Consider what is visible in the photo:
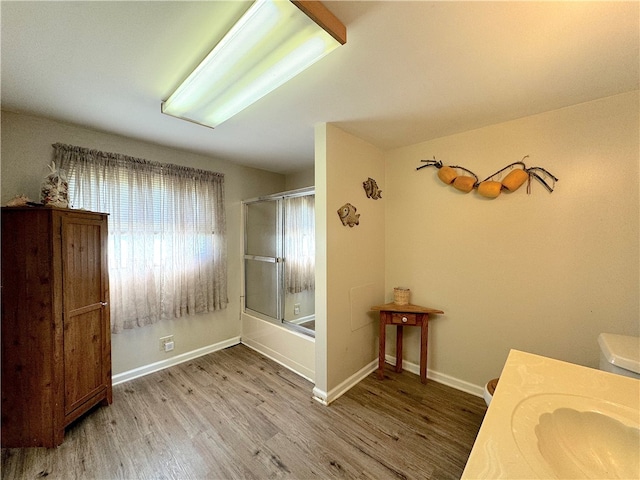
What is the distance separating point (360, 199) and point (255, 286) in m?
1.81

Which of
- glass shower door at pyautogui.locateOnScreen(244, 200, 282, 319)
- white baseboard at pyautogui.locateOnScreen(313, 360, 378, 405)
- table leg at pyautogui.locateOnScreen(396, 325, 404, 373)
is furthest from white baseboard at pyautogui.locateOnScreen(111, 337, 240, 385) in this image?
table leg at pyautogui.locateOnScreen(396, 325, 404, 373)

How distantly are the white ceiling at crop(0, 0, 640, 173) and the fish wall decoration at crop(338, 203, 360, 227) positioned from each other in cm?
72

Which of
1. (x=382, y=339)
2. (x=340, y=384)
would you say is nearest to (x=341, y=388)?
(x=340, y=384)

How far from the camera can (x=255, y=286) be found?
3180 mm

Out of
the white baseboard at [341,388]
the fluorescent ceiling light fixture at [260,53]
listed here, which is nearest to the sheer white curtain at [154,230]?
the fluorescent ceiling light fixture at [260,53]

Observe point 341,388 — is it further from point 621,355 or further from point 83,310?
point 83,310

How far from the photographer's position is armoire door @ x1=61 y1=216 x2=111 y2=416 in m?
1.65

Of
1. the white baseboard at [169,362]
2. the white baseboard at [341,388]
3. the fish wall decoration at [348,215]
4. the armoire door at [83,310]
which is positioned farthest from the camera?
the white baseboard at [169,362]

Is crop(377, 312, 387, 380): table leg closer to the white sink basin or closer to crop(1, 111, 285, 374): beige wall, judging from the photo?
the white sink basin

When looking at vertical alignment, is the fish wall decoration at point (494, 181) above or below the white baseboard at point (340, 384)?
above

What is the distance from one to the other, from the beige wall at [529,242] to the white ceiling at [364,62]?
0.71ft

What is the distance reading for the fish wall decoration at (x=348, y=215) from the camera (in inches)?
84.6

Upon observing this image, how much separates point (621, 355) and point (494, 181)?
1.33 m

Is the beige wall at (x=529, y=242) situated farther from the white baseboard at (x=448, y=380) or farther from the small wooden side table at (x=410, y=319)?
the small wooden side table at (x=410, y=319)
